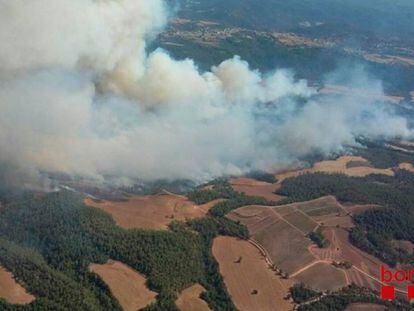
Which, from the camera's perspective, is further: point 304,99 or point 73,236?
point 304,99

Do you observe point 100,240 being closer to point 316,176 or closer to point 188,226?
point 188,226

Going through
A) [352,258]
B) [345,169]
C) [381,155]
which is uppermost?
[352,258]

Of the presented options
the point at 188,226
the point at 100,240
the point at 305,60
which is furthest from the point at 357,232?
the point at 305,60

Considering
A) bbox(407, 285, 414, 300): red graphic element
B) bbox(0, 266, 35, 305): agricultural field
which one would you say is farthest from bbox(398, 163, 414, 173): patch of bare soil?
bbox(0, 266, 35, 305): agricultural field

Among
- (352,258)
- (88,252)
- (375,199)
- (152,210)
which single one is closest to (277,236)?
(352,258)

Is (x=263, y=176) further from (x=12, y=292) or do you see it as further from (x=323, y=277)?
(x=12, y=292)
